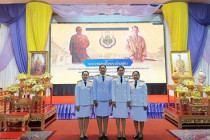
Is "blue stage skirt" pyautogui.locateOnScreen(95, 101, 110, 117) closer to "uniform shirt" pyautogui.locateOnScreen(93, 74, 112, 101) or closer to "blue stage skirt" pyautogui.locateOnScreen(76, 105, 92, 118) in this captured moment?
"uniform shirt" pyautogui.locateOnScreen(93, 74, 112, 101)

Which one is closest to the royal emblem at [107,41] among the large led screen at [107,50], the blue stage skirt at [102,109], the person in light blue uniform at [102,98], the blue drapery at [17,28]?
the large led screen at [107,50]

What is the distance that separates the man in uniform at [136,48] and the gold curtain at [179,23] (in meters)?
1.10

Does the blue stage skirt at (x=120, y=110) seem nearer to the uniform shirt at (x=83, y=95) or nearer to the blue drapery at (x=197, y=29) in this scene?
the uniform shirt at (x=83, y=95)

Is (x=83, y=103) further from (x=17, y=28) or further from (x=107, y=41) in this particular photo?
(x=17, y=28)

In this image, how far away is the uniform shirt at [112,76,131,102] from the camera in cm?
294

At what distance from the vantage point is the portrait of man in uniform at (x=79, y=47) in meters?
6.45

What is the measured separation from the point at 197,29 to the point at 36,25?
5730 mm

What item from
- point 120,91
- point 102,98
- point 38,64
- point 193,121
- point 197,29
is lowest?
point 193,121

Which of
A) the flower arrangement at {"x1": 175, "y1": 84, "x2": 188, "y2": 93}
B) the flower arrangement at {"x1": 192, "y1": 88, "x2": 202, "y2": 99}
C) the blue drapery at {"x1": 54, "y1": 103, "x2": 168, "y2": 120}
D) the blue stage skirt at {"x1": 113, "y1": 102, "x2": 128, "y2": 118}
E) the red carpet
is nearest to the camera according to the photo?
the blue stage skirt at {"x1": 113, "y1": 102, "x2": 128, "y2": 118}

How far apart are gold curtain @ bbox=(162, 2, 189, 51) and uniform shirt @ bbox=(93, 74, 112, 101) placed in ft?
12.8

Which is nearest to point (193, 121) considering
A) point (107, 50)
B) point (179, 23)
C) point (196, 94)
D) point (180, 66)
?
point (196, 94)

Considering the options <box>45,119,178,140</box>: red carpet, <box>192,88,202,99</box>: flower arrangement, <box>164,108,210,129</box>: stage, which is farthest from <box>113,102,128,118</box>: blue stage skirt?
<box>192,88,202,99</box>: flower arrangement

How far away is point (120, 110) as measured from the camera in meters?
2.91

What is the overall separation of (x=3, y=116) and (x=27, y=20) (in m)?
3.98
